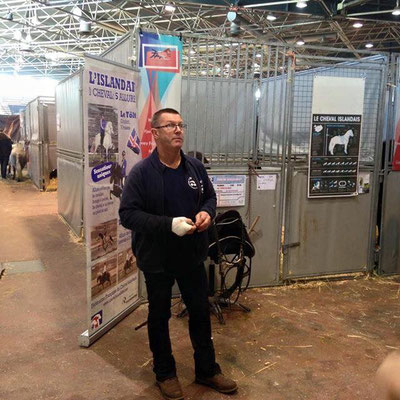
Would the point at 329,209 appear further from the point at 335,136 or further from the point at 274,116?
the point at 274,116

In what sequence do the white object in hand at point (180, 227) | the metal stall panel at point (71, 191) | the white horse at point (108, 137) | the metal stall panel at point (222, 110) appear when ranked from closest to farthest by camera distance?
the white object in hand at point (180, 227), the white horse at point (108, 137), the metal stall panel at point (222, 110), the metal stall panel at point (71, 191)

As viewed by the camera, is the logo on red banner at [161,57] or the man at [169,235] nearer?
the man at [169,235]

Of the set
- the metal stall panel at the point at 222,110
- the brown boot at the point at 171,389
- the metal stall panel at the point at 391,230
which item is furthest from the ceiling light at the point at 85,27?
the brown boot at the point at 171,389

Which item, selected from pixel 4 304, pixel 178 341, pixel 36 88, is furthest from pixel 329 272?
pixel 36 88

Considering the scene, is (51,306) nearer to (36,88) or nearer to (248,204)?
(248,204)

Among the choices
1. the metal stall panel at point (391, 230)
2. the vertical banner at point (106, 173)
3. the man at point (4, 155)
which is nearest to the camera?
the vertical banner at point (106, 173)

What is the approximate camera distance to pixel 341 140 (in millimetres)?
4336

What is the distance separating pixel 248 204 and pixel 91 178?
1.74 metres

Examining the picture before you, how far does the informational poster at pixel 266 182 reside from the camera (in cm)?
416

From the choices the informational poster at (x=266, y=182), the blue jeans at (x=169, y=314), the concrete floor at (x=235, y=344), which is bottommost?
the concrete floor at (x=235, y=344)

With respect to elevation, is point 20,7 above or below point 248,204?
above

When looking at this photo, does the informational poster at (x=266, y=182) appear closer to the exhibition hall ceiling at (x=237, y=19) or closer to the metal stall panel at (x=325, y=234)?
the metal stall panel at (x=325, y=234)

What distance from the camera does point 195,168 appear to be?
2613 mm

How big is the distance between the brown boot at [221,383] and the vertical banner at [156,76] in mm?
1931
